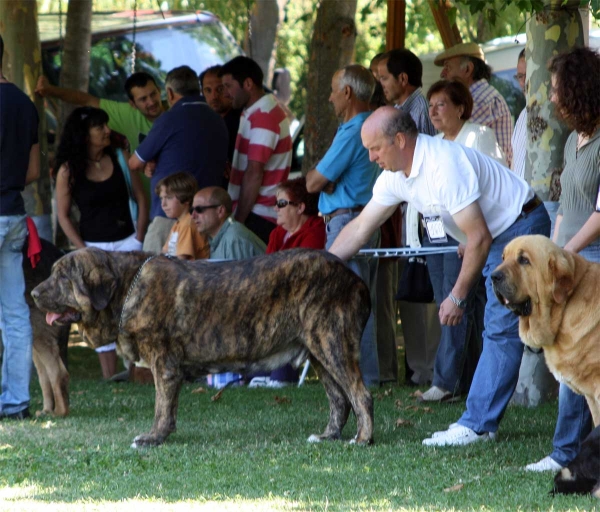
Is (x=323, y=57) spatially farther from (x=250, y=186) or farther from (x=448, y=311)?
(x=448, y=311)

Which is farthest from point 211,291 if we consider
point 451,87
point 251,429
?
point 451,87

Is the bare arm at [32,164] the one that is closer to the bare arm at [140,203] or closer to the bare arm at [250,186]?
the bare arm at [140,203]

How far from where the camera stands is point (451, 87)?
900 cm

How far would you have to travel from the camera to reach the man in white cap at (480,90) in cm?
1064

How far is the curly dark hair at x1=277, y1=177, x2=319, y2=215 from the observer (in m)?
9.39

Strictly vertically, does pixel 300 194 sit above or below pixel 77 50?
below

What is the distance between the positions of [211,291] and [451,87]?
3.07 metres

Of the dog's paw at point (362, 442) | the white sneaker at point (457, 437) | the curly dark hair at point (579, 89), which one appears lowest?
the dog's paw at point (362, 442)

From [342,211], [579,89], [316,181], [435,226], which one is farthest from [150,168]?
[579,89]

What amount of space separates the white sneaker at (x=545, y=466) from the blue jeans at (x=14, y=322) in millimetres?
4067

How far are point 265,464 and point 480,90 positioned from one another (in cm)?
566

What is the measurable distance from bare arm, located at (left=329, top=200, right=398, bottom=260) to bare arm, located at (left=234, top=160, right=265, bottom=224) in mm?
3121

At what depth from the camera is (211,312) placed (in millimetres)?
7191

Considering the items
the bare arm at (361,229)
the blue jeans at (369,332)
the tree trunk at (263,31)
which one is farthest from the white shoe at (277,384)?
the tree trunk at (263,31)
